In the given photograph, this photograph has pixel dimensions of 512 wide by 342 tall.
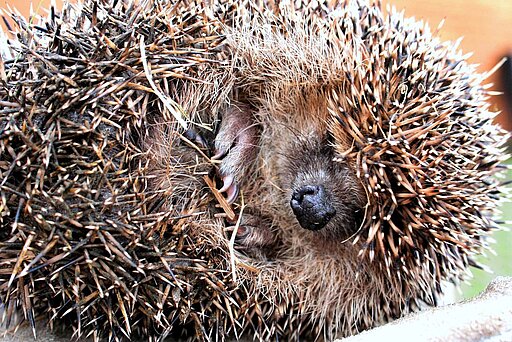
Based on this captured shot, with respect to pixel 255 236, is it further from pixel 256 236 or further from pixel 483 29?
pixel 483 29

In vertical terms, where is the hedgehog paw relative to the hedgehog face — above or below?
below

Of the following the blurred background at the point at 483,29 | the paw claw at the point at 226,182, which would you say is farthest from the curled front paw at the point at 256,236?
the blurred background at the point at 483,29

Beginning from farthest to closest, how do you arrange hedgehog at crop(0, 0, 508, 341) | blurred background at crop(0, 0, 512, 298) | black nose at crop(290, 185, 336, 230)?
1. blurred background at crop(0, 0, 512, 298)
2. black nose at crop(290, 185, 336, 230)
3. hedgehog at crop(0, 0, 508, 341)

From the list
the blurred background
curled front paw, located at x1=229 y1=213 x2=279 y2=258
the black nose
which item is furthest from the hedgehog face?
the blurred background

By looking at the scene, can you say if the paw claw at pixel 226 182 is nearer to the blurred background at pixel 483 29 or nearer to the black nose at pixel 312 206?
the black nose at pixel 312 206

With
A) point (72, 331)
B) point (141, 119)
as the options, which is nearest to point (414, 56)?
point (141, 119)

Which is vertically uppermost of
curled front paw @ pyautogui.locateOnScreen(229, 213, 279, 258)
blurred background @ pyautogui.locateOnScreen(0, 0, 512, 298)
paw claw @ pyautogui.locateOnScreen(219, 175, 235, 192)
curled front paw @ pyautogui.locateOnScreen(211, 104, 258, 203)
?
blurred background @ pyautogui.locateOnScreen(0, 0, 512, 298)

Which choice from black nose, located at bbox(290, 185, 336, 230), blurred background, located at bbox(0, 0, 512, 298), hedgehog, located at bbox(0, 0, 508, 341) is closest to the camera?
hedgehog, located at bbox(0, 0, 508, 341)

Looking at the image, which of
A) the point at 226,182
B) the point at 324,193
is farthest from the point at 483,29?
the point at 226,182

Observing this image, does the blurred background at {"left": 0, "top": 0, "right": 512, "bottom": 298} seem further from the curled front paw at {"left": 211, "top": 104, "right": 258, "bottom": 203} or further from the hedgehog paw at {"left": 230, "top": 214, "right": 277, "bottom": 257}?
the hedgehog paw at {"left": 230, "top": 214, "right": 277, "bottom": 257}
